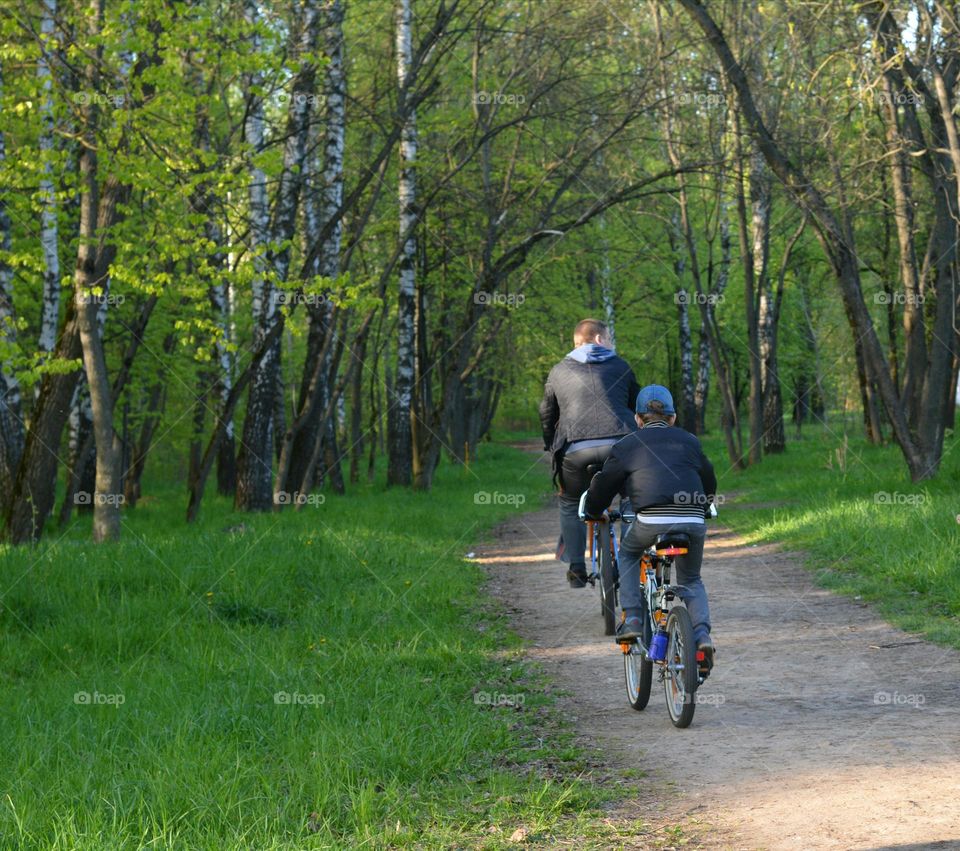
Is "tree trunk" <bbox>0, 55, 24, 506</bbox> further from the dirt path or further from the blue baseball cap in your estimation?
the blue baseball cap

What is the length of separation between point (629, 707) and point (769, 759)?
1382 mm

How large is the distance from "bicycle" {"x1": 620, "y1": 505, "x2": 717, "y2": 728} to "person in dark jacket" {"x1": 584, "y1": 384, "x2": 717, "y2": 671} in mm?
58

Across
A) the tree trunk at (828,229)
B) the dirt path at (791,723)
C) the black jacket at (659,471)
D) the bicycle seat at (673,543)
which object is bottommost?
the dirt path at (791,723)

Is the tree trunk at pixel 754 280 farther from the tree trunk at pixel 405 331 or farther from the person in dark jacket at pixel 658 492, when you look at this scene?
the person in dark jacket at pixel 658 492

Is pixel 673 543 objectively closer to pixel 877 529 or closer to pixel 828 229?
pixel 877 529

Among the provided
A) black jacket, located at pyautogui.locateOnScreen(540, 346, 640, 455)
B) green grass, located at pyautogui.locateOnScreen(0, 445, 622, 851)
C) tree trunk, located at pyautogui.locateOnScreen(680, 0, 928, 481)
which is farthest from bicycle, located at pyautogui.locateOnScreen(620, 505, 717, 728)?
tree trunk, located at pyautogui.locateOnScreen(680, 0, 928, 481)

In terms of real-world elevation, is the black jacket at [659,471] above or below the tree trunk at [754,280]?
below

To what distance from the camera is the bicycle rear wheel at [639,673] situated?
6.28m

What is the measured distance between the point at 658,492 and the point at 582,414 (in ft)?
8.16

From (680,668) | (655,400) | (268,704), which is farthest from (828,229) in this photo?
(268,704)

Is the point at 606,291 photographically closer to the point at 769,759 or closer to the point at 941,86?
the point at 941,86

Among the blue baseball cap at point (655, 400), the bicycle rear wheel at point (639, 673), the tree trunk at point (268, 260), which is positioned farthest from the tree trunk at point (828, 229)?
the bicycle rear wheel at point (639, 673)

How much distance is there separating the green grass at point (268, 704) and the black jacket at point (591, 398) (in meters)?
1.64

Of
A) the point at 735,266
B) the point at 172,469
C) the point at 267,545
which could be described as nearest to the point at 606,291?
the point at 735,266
